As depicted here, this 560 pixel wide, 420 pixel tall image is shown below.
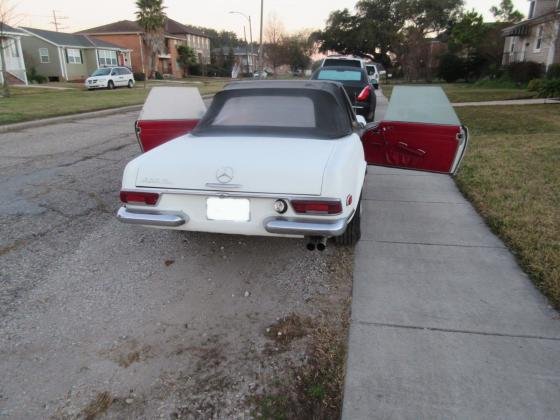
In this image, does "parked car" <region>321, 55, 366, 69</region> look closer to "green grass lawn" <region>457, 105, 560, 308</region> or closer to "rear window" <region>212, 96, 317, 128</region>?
"green grass lawn" <region>457, 105, 560, 308</region>

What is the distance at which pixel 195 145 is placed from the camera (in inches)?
149

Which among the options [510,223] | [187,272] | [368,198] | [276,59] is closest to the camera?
[187,272]

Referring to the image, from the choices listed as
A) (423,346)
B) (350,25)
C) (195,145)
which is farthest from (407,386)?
(350,25)

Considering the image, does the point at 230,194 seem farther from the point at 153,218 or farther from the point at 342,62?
the point at 342,62

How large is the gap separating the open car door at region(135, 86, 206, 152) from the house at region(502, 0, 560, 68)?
22565mm

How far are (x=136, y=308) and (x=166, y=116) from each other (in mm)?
2626

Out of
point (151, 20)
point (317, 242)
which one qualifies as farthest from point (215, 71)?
point (317, 242)

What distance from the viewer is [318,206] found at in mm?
3096

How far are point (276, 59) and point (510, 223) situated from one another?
62172mm

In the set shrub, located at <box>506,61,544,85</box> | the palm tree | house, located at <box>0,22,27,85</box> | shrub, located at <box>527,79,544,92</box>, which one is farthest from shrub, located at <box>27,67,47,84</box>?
shrub, located at <box>527,79,544,92</box>

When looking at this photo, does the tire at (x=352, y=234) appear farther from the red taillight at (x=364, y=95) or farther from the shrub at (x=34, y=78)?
the shrub at (x=34, y=78)

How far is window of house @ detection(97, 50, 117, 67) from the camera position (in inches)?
1817

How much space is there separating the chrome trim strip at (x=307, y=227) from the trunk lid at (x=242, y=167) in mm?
214

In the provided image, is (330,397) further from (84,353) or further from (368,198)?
(368,198)
